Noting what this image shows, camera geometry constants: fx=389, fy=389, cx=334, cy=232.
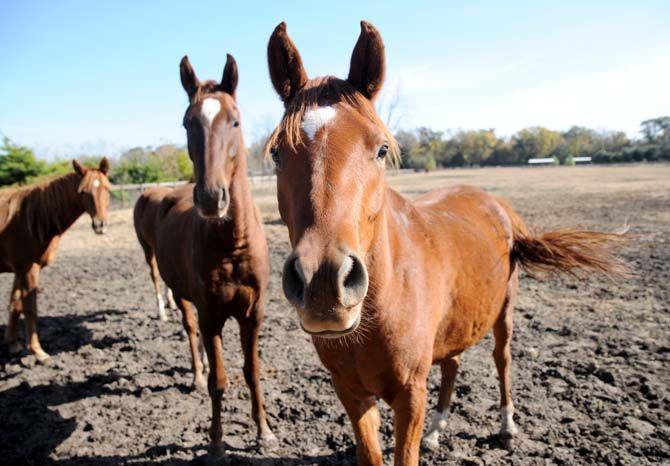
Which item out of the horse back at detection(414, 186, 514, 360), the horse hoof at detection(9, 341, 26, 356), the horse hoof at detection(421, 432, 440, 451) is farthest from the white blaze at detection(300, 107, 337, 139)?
the horse hoof at detection(9, 341, 26, 356)

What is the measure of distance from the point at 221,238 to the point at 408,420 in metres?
2.10

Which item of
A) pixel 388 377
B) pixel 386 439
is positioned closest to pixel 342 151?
pixel 388 377

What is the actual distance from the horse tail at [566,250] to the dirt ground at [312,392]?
1.24 metres

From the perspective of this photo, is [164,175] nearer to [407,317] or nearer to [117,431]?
[117,431]

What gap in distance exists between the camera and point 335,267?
1326 millimetres

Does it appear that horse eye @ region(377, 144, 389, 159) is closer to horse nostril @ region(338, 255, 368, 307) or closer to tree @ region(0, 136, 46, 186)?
horse nostril @ region(338, 255, 368, 307)

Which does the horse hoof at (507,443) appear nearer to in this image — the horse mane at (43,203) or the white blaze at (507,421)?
the white blaze at (507,421)

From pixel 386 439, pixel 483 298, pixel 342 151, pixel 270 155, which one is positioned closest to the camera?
pixel 342 151

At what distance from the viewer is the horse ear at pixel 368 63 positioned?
75.1 inches

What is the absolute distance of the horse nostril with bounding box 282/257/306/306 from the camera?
4.44 feet

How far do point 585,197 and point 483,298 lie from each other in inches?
793

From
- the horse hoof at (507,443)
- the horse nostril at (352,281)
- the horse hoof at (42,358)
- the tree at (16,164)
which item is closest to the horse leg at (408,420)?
the horse nostril at (352,281)

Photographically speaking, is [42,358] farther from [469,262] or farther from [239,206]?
[469,262]

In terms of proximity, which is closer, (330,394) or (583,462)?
(583,462)
